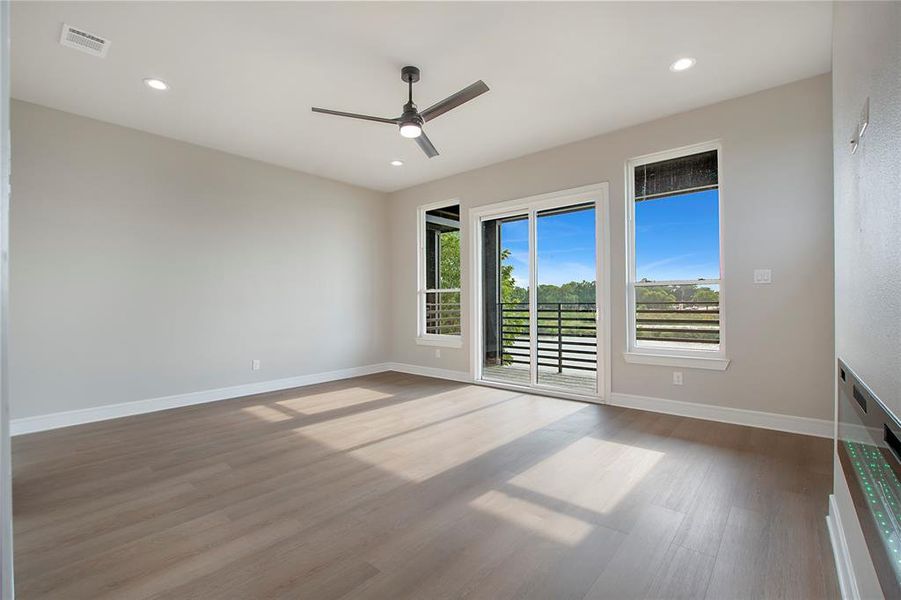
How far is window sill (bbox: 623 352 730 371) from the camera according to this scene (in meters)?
3.58

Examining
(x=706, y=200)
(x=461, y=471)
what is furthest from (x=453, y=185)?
(x=461, y=471)

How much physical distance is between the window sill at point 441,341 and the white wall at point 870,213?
14.0ft

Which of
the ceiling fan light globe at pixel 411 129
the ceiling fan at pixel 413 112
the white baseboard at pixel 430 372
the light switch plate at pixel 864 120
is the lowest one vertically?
the white baseboard at pixel 430 372

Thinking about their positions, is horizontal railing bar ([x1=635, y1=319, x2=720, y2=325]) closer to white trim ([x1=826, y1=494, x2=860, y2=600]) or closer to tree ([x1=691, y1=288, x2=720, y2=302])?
tree ([x1=691, y1=288, x2=720, y2=302])

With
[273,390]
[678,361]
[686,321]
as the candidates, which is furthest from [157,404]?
[686,321]

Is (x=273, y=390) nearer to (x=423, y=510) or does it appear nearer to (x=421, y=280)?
(x=421, y=280)

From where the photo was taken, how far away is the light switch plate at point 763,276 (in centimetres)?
336

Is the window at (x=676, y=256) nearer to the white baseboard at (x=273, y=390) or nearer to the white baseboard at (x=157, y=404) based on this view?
the white baseboard at (x=273, y=390)

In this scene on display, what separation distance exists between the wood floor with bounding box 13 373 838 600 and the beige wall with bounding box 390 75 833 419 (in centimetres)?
41

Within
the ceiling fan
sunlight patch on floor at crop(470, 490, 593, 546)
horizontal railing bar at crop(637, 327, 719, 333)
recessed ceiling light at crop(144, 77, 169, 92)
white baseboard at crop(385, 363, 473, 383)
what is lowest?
sunlight patch on floor at crop(470, 490, 593, 546)

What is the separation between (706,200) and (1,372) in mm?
4575

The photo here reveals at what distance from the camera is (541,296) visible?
16.0 feet

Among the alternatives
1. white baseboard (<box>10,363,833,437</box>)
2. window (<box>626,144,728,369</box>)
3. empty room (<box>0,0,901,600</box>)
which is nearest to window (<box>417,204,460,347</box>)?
empty room (<box>0,0,901,600</box>)

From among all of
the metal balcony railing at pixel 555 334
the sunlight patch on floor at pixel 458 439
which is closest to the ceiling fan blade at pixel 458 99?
the sunlight patch on floor at pixel 458 439
